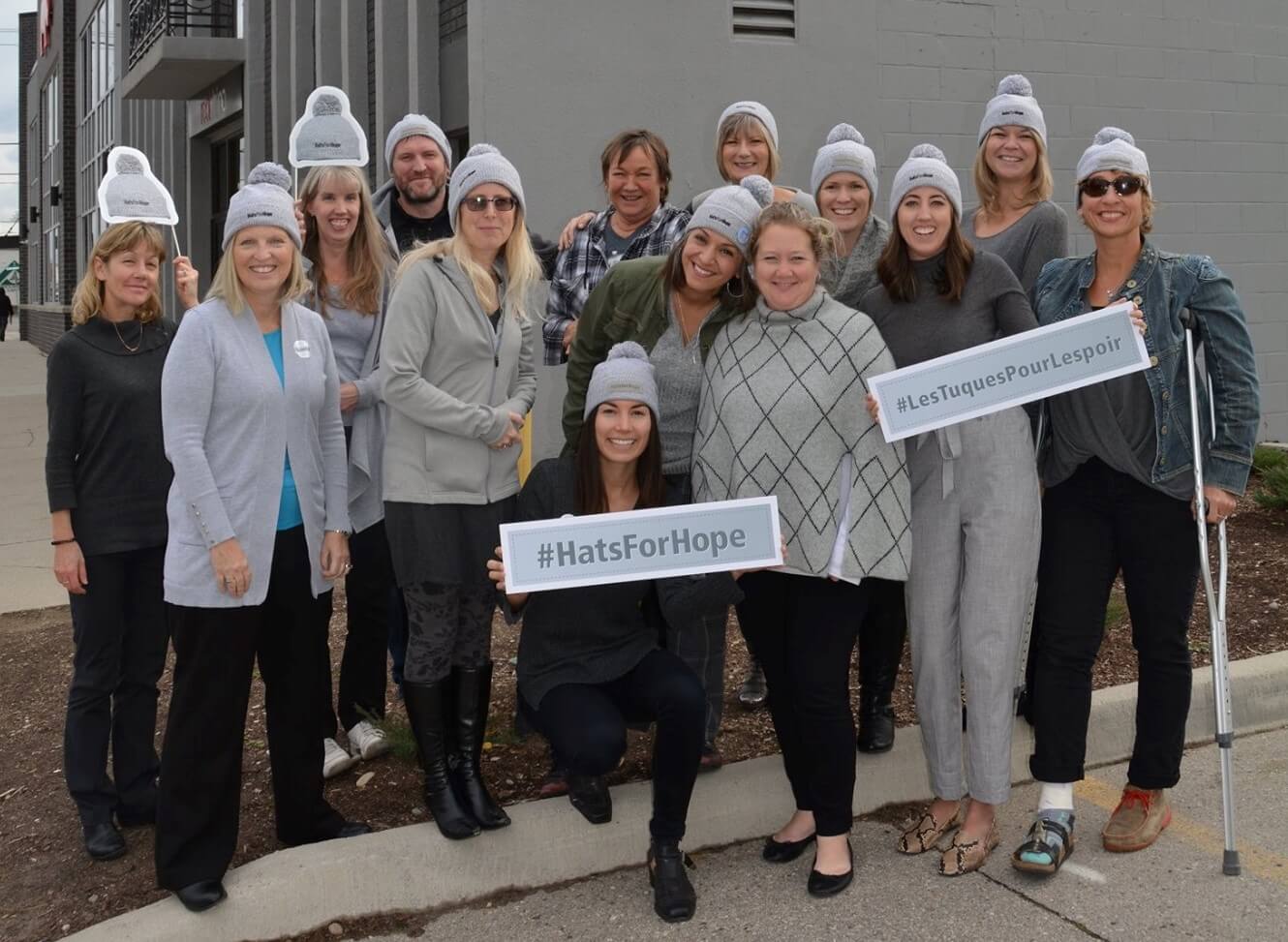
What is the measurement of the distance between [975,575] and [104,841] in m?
2.92

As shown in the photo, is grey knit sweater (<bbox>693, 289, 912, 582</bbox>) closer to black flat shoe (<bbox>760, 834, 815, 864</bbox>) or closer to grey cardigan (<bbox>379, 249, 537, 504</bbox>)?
grey cardigan (<bbox>379, 249, 537, 504</bbox>)

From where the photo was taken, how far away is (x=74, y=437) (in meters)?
4.18

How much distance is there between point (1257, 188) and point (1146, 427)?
8.71 m

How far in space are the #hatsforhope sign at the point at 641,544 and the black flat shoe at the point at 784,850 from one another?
3.32ft

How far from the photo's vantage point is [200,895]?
12.3 feet

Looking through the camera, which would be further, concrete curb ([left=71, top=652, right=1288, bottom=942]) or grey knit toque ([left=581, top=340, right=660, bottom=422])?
grey knit toque ([left=581, top=340, right=660, bottom=422])

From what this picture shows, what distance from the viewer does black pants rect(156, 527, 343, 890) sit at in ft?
12.3

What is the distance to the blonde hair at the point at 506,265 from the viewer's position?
419cm

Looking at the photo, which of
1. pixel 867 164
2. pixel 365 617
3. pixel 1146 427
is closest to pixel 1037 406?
pixel 1146 427

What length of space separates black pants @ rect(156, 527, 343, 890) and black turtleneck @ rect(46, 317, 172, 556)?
63cm

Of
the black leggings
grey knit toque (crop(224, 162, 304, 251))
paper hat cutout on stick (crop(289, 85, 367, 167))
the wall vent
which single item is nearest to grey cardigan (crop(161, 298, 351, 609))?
grey knit toque (crop(224, 162, 304, 251))

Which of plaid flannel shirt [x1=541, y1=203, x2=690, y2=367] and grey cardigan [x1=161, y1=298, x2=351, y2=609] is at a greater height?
plaid flannel shirt [x1=541, y1=203, x2=690, y2=367]

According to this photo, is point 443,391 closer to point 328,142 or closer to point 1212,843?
point 328,142

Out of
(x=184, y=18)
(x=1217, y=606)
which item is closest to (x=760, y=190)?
(x=1217, y=606)
